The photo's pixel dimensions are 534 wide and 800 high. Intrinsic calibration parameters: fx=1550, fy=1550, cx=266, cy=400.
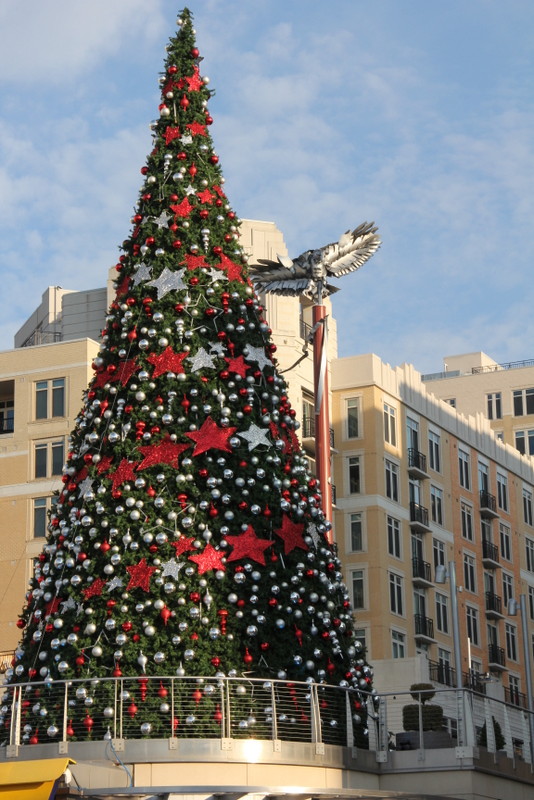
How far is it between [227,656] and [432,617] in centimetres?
4363

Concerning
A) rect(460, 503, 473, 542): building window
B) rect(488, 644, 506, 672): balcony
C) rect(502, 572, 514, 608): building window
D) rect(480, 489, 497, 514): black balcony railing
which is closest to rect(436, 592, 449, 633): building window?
rect(488, 644, 506, 672): balcony

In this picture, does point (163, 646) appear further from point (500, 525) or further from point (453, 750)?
point (500, 525)

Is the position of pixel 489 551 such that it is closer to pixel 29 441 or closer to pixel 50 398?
pixel 50 398

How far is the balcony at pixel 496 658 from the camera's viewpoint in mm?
70000

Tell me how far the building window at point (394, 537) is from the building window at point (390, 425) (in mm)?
3442

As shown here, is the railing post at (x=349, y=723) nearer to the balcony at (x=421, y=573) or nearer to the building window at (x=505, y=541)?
the balcony at (x=421, y=573)

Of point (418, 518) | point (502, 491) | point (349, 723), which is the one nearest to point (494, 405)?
point (502, 491)

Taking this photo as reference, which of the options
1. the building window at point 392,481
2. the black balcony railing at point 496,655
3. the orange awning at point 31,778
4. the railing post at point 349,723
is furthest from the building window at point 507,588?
the orange awning at point 31,778

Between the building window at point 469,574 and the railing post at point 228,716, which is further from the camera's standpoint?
the building window at point 469,574

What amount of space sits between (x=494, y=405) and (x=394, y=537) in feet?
108

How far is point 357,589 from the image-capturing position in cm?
6212

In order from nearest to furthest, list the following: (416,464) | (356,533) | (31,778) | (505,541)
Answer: (31,778) → (356,533) → (416,464) → (505,541)

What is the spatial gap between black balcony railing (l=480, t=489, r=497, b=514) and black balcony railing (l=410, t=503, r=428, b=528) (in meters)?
7.25

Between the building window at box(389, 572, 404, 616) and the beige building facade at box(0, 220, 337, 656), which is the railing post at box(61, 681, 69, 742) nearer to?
the beige building facade at box(0, 220, 337, 656)
